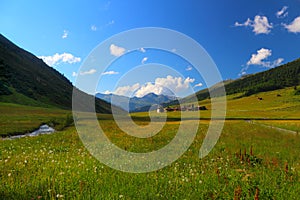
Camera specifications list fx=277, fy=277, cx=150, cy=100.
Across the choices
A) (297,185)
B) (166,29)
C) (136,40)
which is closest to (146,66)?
(136,40)

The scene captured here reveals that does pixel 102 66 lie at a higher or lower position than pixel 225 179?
higher

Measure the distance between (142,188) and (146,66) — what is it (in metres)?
7.61

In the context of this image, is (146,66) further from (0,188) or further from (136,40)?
(0,188)

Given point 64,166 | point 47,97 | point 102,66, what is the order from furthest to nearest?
1. point 47,97
2. point 102,66
3. point 64,166

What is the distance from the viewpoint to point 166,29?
1170 centimetres

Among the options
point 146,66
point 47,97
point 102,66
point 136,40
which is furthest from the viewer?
point 47,97

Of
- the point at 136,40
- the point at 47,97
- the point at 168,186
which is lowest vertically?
the point at 168,186

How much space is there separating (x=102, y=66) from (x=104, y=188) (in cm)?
623

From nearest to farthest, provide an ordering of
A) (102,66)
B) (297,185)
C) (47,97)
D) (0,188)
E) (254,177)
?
(0,188)
(297,185)
(254,177)
(102,66)
(47,97)

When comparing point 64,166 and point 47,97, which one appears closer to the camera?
point 64,166

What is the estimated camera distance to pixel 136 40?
12359 millimetres

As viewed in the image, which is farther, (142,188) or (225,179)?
(225,179)

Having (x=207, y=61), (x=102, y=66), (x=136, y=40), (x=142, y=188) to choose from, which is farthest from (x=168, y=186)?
(x=136, y=40)

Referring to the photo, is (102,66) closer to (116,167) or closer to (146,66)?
(146,66)
